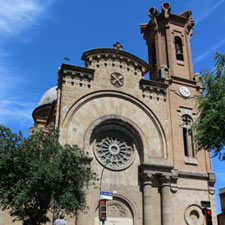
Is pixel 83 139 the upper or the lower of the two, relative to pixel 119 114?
lower

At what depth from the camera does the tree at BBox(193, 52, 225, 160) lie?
1692cm

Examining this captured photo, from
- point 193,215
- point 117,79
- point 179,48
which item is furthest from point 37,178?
point 179,48

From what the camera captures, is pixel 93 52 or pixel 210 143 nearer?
pixel 210 143

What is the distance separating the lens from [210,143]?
17.9 m

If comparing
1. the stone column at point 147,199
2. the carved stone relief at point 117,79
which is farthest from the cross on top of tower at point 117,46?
the stone column at point 147,199

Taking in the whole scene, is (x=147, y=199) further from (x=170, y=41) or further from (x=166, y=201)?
(x=170, y=41)

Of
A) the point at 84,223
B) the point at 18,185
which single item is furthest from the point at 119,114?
the point at 18,185

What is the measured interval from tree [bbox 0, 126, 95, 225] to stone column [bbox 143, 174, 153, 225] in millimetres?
6402

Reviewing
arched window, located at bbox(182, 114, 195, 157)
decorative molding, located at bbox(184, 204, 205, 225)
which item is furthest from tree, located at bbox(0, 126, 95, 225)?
arched window, located at bbox(182, 114, 195, 157)

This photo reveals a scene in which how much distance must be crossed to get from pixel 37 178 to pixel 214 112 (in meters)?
9.77

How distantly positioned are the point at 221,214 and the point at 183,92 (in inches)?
698

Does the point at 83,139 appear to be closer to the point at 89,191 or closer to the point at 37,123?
the point at 89,191

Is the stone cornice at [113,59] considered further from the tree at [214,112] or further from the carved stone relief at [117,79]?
the tree at [214,112]


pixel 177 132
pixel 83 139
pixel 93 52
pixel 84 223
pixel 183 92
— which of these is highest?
pixel 93 52
